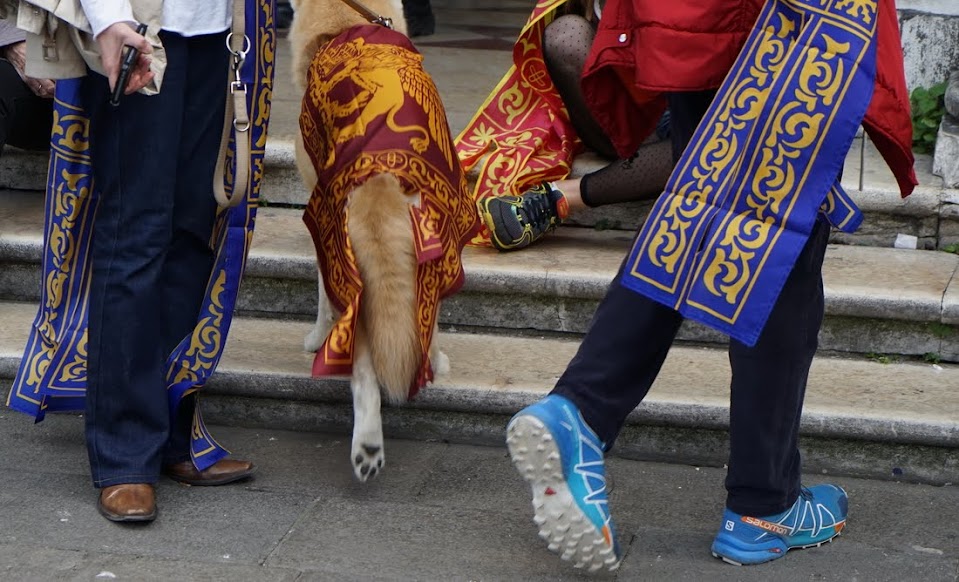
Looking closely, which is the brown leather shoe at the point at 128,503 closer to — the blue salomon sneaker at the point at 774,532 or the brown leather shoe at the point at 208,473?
the brown leather shoe at the point at 208,473

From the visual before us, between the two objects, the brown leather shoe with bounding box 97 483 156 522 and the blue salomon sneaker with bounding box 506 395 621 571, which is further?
the brown leather shoe with bounding box 97 483 156 522

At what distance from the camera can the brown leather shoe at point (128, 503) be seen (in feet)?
10.3

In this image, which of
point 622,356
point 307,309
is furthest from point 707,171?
point 307,309

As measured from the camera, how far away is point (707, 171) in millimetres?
2592

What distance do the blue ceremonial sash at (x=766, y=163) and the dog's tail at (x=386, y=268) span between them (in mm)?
842

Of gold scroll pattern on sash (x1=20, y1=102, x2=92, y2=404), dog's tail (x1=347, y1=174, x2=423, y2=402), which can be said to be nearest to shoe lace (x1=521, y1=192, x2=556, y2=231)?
dog's tail (x1=347, y1=174, x2=423, y2=402)

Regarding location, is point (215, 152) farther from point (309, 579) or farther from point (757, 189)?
point (757, 189)

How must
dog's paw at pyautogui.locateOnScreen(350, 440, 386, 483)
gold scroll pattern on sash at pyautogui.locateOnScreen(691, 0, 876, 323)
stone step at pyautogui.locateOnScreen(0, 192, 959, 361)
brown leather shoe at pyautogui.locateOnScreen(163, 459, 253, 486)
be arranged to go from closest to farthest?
gold scroll pattern on sash at pyautogui.locateOnScreen(691, 0, 876, 323), dog's paw at pyautogui.locateOnScreen(350, 440, 386, 483), brown leather shoe at pyautogui.locateOnScreen(163, 459, 253, 486), stone step at pyautogui.locateOnScreen(0, 192, 959, 361)

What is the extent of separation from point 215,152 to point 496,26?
4878mm

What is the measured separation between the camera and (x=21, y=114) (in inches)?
172

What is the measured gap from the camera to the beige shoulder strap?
3.05 m

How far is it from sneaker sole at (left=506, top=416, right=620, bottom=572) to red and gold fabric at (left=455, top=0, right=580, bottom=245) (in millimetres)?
1927

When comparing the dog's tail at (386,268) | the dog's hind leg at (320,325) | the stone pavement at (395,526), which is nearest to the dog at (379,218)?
the dog's tail at (386,268)

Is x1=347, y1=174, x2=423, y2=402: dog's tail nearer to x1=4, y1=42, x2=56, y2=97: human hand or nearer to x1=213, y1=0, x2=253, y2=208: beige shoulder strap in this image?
x1=213, y1=0, x2=253, y2=208: beige shoulder strap
